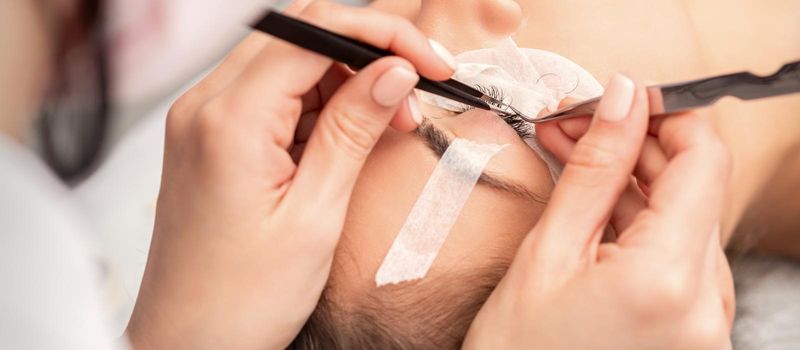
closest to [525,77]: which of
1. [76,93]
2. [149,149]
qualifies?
[76,93]

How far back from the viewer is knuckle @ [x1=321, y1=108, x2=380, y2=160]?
73cm

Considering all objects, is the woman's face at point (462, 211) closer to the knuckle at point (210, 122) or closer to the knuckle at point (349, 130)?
the knuckle at point (349, 130)

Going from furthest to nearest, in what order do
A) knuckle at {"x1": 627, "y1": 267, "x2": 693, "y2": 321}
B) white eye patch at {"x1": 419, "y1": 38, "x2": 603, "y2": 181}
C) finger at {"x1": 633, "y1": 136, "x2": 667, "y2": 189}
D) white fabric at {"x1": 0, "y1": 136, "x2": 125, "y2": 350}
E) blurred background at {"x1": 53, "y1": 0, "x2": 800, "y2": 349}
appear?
blurred background at {"x1": 53, "y1": 0, "x2": 800, "y2": 349} < white eye patch at {"x1": 419, "y1": 38, "x2": 603, "y2": 181} < finger at {"x1": 633, "y1": 136, "x2": 667, "y2": 189} < knuckle at {"x1": 627, "y1": 267, "x2": 693, "y2": 321} < white fabric at {"x1": 0, "y1": 136, "x2": 125, "y2": 350}

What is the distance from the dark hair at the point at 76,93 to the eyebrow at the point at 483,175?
408 millimetres

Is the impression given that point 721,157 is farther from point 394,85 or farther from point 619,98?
point 394,85

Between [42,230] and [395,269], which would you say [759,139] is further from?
[42,230]

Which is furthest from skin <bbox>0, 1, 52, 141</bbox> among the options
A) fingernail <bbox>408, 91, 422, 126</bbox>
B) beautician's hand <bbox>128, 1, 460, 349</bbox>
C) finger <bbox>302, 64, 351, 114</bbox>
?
fingernail <bbox>408, 91, 422, 126</bbox>

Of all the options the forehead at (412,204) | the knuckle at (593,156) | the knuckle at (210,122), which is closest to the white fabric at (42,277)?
the knuckle at (210,122)

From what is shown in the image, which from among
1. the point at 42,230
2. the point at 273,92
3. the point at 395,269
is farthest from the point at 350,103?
the point at 42,230

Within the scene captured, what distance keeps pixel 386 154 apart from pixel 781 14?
69 cm

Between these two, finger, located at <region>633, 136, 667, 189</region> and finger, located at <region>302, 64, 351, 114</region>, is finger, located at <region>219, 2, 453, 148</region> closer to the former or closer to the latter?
finger, located at <region>302, 64, 351, 114</region>

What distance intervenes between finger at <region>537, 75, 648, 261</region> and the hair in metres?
0.12

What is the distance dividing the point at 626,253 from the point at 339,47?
0.35m

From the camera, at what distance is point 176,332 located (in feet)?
2.65
